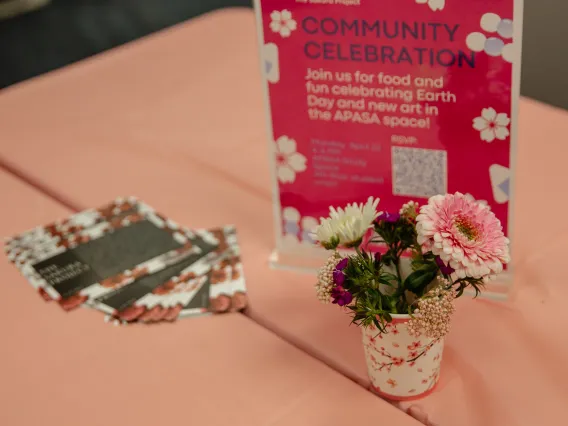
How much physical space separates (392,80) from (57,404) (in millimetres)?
647

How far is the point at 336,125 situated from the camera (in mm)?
1202

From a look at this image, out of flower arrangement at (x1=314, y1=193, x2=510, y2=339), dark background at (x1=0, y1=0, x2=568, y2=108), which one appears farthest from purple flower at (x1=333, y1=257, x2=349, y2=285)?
dark background at (x1=0, y1=0, x2=568, y2=108)

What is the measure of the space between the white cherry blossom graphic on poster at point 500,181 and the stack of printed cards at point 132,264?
0.41 meters

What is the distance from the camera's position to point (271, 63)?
1194mm

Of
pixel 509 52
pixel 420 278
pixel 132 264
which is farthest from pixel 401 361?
pixel 132 264

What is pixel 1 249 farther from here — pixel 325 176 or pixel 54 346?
pixel 325 176

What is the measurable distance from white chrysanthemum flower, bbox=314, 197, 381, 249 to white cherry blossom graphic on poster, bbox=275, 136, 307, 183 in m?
0.27

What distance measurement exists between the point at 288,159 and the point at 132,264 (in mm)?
326

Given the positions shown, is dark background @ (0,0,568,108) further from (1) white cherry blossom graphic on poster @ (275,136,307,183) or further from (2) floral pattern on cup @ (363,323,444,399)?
(2) floral pattern on cup @ (363,323,444,399)

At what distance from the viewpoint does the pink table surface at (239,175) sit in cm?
106

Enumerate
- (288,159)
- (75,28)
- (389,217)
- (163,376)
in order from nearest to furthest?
(389,217) < (163,376) < (288,159) < (75,28)

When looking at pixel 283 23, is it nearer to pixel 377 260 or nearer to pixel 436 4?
pixel 436 4

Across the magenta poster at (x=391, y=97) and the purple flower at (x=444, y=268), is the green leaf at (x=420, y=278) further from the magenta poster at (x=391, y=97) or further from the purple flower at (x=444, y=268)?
the magenta poster at (x=391, y=97)

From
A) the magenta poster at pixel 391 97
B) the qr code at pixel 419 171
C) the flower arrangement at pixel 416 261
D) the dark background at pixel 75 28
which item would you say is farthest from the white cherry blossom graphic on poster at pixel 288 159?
the dark background at pixel 75 28
